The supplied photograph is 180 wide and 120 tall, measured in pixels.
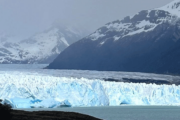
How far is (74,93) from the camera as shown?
222 feet

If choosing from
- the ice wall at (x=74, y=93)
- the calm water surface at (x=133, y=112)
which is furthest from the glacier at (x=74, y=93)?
the calm water surface at (x=133, y=112)

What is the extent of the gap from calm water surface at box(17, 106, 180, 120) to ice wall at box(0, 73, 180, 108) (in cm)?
104

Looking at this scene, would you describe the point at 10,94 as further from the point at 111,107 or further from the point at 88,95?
the point at 111,107

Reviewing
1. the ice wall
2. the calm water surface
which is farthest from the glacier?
the calm water surface

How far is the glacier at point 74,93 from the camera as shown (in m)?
64.8

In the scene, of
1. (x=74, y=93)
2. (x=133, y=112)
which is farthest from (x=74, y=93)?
(x=133, y=112)

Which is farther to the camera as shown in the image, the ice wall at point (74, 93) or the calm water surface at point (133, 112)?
the ice wall at point (74, 93)

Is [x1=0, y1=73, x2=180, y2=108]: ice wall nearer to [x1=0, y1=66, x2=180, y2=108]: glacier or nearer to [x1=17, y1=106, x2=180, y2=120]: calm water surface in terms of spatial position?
[x1=0, y1=66, x2=180, y2=108]: glacier

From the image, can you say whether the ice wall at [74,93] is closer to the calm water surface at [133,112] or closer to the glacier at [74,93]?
the glacier at [74,93]

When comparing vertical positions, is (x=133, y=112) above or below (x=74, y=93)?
below

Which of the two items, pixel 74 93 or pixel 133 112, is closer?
pixel 133 112

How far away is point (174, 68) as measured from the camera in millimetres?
196625

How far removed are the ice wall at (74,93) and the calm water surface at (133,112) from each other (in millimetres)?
1037

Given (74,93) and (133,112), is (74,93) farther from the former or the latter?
(133,112)
